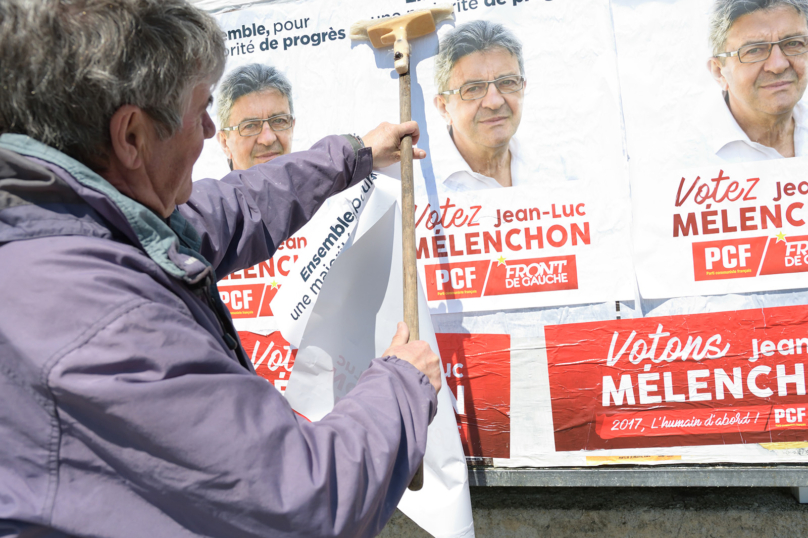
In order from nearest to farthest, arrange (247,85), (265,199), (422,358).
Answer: (422,358) → (265,199) → (247,85)

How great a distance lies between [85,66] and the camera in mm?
758

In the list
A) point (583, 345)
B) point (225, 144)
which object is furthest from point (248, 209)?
point (583, 345)

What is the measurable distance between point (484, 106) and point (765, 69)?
79cm

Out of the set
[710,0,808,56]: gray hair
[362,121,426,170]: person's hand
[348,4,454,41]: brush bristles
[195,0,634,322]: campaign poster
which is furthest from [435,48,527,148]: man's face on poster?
[710,0,808,56]: gray hair

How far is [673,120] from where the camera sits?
67.5 inches

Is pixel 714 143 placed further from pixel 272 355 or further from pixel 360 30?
pixel 272 355

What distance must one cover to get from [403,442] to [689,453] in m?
1.22

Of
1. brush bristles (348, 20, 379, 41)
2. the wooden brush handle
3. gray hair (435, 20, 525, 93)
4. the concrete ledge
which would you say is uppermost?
brush bristles (348, 20, 379, 41)

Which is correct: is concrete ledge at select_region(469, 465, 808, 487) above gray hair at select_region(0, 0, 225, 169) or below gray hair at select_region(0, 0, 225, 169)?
below

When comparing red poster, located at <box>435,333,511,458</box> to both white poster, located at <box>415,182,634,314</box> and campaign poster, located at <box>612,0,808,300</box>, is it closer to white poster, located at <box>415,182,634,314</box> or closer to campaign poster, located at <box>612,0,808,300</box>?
white poster, located at <box>415,182,634,314</box>

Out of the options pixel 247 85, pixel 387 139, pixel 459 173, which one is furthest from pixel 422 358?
pixel 247 85

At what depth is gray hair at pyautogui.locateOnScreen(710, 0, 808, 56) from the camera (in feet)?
5.40

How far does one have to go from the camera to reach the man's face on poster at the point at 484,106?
72.2 inches

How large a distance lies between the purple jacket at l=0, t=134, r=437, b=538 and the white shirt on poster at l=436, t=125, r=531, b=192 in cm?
119
